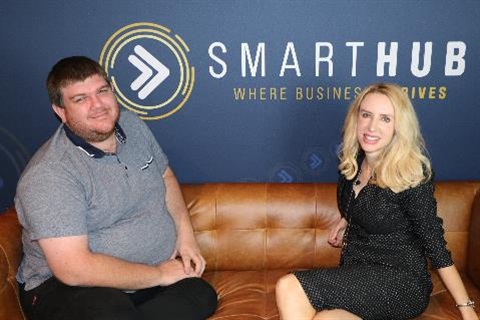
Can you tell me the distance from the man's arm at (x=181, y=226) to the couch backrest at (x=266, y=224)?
14 centimetres

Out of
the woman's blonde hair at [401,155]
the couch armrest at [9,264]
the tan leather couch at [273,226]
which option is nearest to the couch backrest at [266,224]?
the tan leather couch at [273,226]

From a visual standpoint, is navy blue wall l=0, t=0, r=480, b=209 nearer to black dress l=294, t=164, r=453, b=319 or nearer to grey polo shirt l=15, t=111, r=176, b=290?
grey polo shirt l=15, t=111, r=176, b=290

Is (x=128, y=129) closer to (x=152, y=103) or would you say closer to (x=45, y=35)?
(x=152, y=103)

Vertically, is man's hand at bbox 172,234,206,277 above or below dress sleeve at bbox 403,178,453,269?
below

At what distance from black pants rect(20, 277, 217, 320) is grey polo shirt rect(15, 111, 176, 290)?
94 millimetres

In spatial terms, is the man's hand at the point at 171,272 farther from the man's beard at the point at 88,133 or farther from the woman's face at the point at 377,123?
the woman's face at the point at 377,123

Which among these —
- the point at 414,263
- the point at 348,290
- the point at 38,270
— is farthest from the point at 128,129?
the point at 414,263

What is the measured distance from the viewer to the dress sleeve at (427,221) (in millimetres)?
1833

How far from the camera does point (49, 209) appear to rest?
175 centimetres

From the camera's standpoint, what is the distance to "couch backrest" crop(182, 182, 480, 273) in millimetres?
2402

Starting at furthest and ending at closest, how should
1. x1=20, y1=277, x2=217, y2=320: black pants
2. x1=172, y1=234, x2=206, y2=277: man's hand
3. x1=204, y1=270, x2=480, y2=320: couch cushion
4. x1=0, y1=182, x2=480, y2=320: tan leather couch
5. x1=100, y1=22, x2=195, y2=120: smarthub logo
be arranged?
x1=100, y1=22, x2=195, y2=120: smarthub logo < x1=0, y1=182, x2=480, y2=320: tan leather couch < x1=172, y1=234, x2=206, y2=277: man's hand < x1=204, y1=270, x2=480, y2=320: couch cushion < x1=20, y1=277, x2=217, y2=320: black pants

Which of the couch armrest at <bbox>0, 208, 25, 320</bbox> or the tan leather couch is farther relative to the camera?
the tan leather couch

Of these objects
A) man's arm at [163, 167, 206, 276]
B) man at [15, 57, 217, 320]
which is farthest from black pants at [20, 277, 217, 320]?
man's arm at [163, 167, 206, 276]

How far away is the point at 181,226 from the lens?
2.28m
